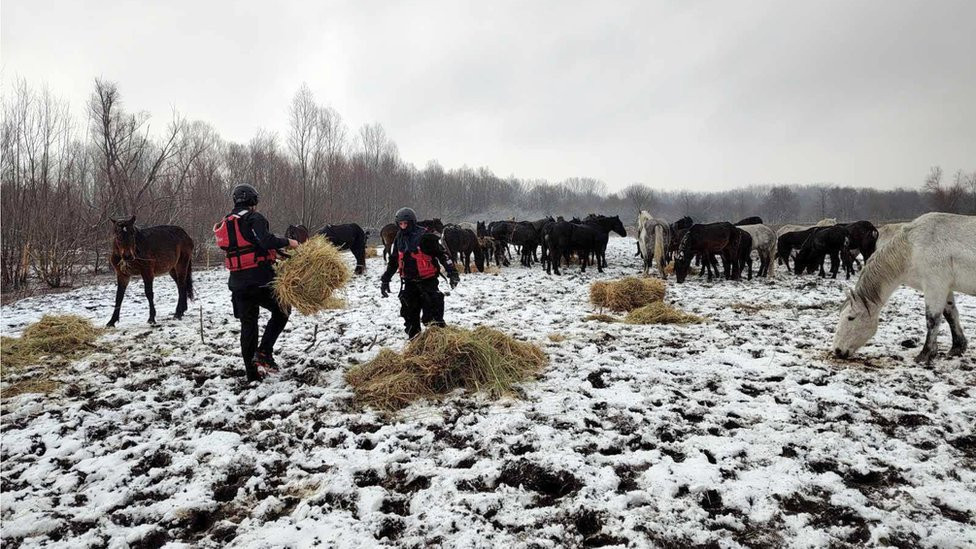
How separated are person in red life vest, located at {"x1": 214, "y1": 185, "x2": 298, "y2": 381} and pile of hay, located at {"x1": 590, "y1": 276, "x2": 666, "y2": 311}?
238 inches

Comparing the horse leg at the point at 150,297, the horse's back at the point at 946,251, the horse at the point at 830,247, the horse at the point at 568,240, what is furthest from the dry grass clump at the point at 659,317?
the horse at the point at 830,247

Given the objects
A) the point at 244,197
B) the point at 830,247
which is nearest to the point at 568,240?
the point at 830,247

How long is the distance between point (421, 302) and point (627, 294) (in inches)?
190

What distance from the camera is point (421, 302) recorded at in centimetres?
568

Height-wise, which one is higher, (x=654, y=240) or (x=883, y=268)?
(x=654, y=240)

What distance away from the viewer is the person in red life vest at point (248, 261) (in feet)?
15.4

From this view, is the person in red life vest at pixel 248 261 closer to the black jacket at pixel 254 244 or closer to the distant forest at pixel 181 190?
the black jacket at pixel 254 244

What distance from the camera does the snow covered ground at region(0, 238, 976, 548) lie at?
8.18ft

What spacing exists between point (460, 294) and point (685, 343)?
5690 mm

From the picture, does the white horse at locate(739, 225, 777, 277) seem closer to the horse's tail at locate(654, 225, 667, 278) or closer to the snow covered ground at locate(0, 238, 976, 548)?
the horse's tail at locate(654, 225, 667, 278)

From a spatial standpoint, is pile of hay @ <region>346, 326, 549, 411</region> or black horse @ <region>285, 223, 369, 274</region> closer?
pile of hay @ <region>346, 326, 549, 411</region>

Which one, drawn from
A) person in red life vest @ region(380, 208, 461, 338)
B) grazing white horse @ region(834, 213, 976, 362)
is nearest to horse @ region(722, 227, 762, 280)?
grazing white horse @ region(834, 213, 976, 362)

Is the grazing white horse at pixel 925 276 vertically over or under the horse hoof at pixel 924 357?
over

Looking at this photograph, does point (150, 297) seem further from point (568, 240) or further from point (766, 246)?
point (766, 246)
